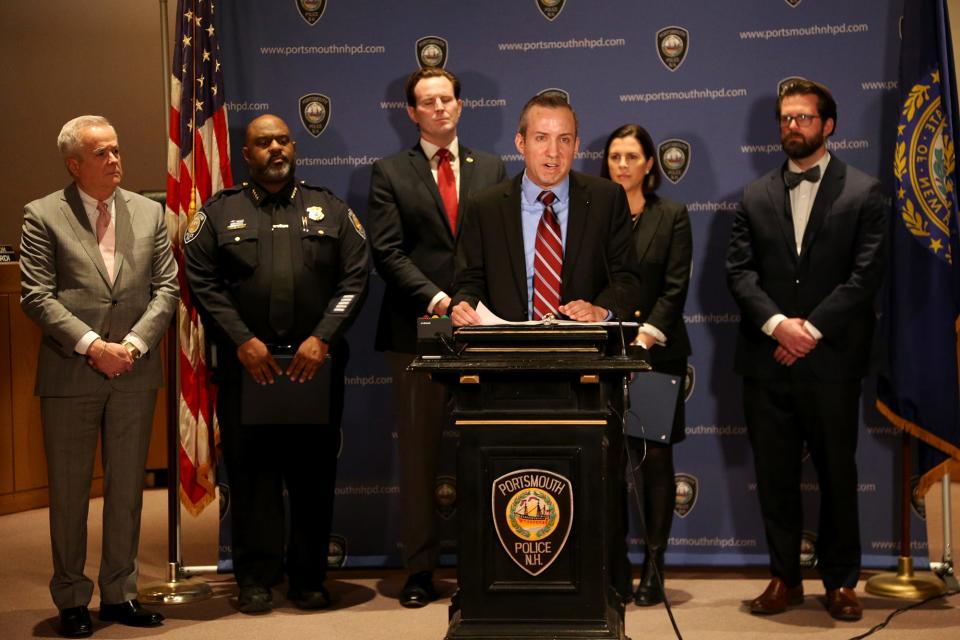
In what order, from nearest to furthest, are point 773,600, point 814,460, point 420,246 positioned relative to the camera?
point 773,600, point 814,460, point 420,246

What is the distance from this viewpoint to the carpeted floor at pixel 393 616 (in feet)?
14.8

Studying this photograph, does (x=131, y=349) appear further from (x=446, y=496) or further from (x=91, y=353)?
(x=446, y=496)

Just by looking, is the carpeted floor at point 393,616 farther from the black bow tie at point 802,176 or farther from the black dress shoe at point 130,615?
the black bow tie at point 802,176

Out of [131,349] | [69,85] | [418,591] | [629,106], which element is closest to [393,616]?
[418,591]

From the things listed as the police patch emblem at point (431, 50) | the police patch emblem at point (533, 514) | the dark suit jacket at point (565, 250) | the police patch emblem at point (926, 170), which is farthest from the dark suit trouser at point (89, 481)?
the police patch emblem at point (926, 170)

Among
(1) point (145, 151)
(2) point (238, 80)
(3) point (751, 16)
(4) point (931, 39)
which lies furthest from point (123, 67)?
(4) point (931, 39)

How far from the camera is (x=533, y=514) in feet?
11.3

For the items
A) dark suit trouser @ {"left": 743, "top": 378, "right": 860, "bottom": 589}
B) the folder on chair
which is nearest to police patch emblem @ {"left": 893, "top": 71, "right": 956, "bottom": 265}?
dark suit trouser @ {"left": 743, "top": 378, "right": 860, "bottom": 589}

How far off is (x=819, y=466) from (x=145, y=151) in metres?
6.21

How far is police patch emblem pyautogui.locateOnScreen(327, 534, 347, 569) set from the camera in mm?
5648

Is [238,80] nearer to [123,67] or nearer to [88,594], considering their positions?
[88,594]

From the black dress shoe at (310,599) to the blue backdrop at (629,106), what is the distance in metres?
0.70

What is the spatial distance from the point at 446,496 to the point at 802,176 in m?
2.22

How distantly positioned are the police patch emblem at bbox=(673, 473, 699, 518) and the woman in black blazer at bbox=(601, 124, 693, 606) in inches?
23.4
